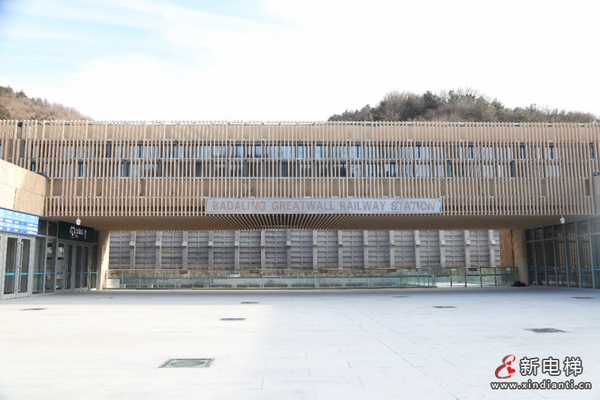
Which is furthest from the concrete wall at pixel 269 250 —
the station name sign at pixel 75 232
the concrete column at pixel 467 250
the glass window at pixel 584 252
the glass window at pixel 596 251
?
the glass window at pixel 596 251

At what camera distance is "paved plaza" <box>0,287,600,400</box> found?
5.20m

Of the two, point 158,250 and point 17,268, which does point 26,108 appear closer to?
point 158,250

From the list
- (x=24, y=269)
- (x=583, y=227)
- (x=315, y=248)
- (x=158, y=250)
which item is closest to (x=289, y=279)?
(x=24, y=269)

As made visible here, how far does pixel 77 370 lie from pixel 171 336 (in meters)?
3.15

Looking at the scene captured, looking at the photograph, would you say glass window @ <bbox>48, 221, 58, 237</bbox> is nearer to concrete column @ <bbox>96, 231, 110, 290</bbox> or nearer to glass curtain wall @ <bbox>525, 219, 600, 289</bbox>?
concrete column @ <bbox>96, 231, 110, 290</bbox>

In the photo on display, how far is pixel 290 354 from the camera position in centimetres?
731

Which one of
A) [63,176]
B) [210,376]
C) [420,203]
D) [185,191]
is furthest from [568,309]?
[63,176]

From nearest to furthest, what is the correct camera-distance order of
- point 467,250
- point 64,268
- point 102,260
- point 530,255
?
1. point 64,268
2. point 102,260
3. point 530,255
4. point 467,250

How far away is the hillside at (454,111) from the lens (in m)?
61.2

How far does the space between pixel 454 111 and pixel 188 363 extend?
61264 millimetres

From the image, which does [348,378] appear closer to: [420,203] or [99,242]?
[420,203]

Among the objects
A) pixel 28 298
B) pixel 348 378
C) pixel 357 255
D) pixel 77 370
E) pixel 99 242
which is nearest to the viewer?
pixel 348 378

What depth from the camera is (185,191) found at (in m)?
21.9

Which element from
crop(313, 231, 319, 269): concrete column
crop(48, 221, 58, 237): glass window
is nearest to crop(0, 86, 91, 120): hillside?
crop(313, 231, 319, 269): concrete column
